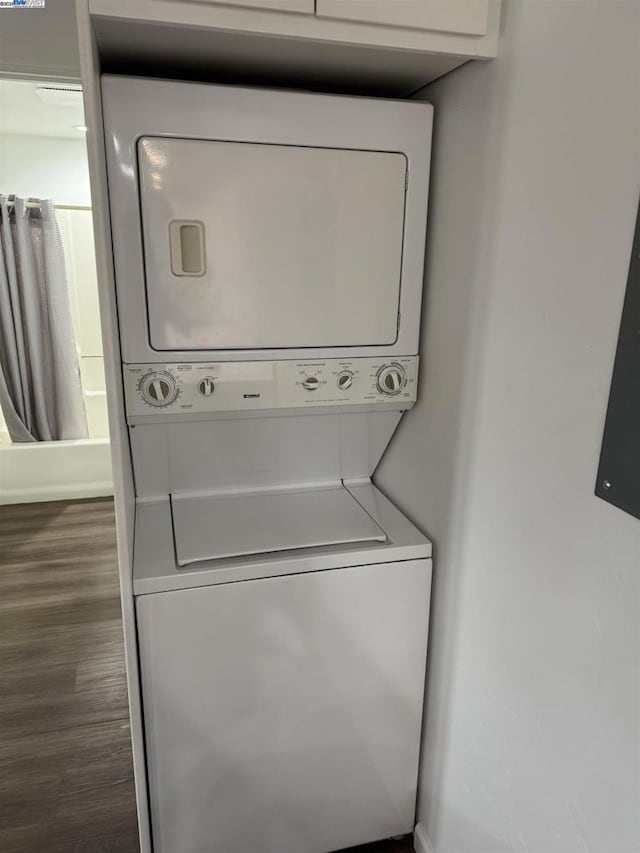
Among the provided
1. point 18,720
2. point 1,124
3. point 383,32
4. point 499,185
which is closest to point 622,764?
point 499,185

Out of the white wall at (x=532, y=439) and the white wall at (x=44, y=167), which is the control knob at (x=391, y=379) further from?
the white wall at (x=44, y=167)

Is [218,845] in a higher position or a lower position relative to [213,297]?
lower

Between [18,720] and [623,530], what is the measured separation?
82.3 inches

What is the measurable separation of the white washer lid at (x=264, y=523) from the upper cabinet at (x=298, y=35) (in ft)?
3.36

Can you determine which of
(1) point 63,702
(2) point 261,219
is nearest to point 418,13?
(2) point 261,219

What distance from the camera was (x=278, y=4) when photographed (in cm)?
104

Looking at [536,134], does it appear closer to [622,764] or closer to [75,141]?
[622,764]

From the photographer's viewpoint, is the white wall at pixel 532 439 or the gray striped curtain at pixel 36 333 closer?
the white wall at pixel 532 439

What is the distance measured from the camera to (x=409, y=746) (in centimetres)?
158

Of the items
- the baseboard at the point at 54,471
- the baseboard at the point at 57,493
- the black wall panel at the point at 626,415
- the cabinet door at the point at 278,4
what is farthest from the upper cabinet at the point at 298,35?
the baseboard at the point at 57,493

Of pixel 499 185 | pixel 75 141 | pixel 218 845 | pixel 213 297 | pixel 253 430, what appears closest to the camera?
pixel 499 185

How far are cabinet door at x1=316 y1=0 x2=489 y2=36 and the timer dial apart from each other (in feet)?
2.55

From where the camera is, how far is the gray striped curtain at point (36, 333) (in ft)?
11.5

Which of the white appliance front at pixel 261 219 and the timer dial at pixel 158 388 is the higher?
the white appliance front at pixel 261 219
